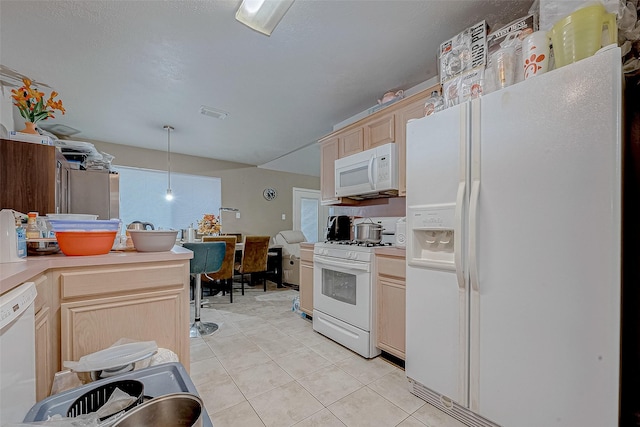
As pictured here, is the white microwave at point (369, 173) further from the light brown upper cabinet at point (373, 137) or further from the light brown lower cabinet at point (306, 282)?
the light brown lower cabinet at point (306, 282)

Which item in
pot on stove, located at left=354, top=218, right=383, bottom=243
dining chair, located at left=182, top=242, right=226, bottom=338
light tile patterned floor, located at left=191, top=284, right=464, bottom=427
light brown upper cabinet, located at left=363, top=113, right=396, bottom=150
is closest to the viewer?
light tile patterned floor, located at left=191, top=284, right=464, bottom=427

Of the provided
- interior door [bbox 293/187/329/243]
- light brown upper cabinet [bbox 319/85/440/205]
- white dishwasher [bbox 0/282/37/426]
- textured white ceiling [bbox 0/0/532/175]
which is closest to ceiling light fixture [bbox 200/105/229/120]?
textured white ceiling [bbox 0/0/532/175]

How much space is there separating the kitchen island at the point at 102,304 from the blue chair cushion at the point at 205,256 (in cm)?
128

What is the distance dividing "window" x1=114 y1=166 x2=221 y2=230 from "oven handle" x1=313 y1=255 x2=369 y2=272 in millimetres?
3347

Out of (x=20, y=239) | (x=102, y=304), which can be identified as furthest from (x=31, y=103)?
(x=102, y=304)

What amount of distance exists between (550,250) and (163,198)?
5203 mm

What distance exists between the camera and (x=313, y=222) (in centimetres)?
700

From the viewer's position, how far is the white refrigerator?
101cm

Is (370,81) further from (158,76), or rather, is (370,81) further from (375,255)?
(158,76)

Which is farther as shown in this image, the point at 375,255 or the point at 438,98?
the point at 375,255

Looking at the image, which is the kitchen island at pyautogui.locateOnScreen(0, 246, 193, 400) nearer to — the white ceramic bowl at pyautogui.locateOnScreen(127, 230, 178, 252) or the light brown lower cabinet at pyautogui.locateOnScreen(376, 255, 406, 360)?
the white ceramic bowl at pyautogui.locateOnScreen(127, 230, 178, 252)

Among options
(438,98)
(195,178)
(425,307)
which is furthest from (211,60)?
(195,178)

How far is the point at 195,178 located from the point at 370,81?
3965 mm

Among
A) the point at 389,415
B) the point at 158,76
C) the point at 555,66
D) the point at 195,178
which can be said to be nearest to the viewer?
the point at 555,66
